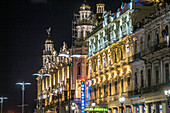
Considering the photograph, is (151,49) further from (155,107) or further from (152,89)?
(155,107)

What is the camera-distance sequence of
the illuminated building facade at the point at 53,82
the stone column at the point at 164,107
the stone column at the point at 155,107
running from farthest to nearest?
the illuminated building facade at the point at 53,82 < the stone column at the point at 155,107 < the stone column at the point at 164,107

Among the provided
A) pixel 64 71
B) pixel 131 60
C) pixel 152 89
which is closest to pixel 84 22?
pixel 64 71

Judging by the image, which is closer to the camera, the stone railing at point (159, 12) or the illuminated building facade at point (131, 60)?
the stone railing at point (159, 12)

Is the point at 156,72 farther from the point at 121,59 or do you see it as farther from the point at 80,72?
the point at 80,72

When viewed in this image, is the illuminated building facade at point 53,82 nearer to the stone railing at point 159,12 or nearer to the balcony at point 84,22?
the balcony at point 84,22

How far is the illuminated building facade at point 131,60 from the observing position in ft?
177

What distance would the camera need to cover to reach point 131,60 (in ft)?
210

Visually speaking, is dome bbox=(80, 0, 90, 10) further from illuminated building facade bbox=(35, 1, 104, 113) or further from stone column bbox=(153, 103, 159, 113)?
stone column bbox=(153, 103, 159, 113)

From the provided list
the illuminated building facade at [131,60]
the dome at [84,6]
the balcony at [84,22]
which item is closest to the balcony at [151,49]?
the illuminated building facade at [131,60]

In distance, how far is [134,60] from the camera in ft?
201

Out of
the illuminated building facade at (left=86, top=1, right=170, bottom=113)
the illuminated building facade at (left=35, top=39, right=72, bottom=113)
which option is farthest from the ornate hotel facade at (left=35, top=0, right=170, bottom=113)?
the illuminated building facade at (left=35, top=39, right=72, bottom=113)

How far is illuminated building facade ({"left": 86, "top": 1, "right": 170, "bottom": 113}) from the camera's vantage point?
177 ft

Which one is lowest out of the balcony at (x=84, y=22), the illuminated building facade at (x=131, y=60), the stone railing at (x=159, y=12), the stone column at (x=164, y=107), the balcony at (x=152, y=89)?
the stone column at (x=164, y=107)

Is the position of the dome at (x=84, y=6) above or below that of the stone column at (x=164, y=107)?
above
